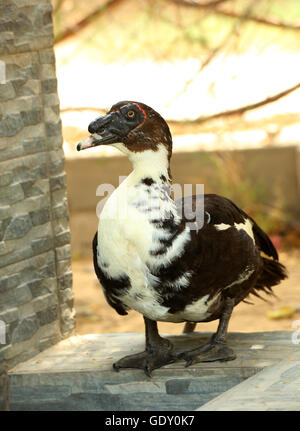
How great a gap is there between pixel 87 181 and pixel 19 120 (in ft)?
12.3

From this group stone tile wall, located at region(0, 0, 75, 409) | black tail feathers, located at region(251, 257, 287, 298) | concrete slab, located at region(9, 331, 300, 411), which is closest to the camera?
concrete slab, located at region(9, 331, 300, 411)

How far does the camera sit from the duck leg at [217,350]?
11.5ft

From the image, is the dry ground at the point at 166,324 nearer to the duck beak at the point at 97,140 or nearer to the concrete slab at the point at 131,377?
the concrete slab at the point at 131,377

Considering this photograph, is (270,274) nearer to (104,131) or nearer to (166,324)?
(104,131)

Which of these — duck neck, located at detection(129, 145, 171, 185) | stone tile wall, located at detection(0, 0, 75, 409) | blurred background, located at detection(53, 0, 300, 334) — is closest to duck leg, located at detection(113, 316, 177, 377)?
stone tile wall, located at detection(0, 0, 75, 409)

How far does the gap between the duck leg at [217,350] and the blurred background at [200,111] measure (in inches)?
63.0

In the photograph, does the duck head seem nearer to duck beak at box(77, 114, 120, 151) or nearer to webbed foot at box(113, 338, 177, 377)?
duck beak at box(77, 114, 120, 151)

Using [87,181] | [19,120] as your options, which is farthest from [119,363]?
[87,181]

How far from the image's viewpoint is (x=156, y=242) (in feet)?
10.4

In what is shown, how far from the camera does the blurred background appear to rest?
556 centimetres

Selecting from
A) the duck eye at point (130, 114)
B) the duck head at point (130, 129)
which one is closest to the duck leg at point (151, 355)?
the duck head at point (130, 129)

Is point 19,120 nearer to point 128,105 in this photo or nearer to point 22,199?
point 22,199

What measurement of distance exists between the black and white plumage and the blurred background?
4.99ft
